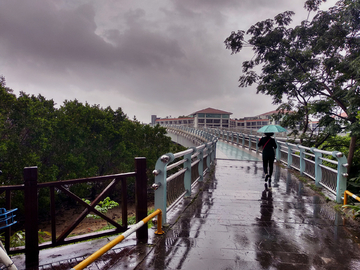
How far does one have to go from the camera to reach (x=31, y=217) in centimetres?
310

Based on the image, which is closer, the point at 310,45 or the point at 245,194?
the point at 245,194

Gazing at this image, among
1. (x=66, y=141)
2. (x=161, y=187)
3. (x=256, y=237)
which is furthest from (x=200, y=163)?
(x=66, y=141)

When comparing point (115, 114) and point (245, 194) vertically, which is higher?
point (115, 114)

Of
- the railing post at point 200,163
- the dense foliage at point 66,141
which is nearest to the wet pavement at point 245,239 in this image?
the railing post at point 200,163

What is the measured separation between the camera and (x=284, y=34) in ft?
41.3

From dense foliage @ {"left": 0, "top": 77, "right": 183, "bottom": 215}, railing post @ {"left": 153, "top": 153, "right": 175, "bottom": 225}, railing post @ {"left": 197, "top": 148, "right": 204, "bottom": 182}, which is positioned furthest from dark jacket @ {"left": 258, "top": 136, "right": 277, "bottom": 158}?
dense foliage @ {"left": 0, "top": 77, "right": 183, "bottom": 215}

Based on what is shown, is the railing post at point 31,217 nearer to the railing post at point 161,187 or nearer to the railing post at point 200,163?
the railing post at point 161,187

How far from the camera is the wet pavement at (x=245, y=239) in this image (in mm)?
3037

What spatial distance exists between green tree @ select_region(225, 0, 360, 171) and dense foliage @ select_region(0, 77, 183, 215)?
1325cm

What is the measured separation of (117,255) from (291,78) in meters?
10.7

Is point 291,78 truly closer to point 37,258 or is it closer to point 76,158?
point 37,258

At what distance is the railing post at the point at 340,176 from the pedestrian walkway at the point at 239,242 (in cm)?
33

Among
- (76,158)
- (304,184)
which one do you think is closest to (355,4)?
(304,184)

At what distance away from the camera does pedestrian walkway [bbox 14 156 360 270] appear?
304 cm
